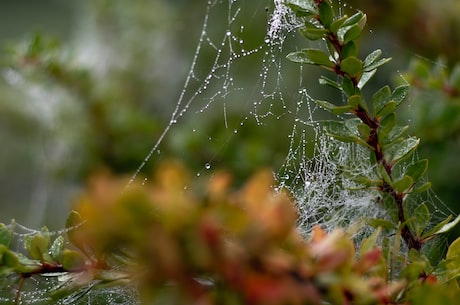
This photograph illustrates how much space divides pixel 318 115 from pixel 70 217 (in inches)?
40.3

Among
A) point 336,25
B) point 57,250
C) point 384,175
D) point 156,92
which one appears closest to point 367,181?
point 384,175

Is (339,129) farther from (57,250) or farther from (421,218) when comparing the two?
(57,250)

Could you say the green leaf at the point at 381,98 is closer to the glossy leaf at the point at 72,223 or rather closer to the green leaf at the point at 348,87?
the green leaf at the point at 348,87

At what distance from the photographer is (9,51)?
1.14 metres

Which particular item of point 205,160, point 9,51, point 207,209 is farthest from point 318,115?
point 207,209

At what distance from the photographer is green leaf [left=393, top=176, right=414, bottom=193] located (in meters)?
0.48

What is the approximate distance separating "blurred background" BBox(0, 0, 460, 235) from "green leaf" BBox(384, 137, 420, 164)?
0.36 metres

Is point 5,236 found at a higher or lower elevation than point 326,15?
lower

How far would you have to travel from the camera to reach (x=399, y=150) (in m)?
0.51

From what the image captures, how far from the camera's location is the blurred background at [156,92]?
1115mm

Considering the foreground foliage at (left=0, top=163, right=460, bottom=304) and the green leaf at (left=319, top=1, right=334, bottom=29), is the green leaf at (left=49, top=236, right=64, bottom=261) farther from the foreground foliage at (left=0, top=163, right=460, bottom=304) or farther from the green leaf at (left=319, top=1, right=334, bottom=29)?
the green leaf at (left=319, top=1, right=334, bottom=29)

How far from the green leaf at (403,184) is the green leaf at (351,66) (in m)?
0.09

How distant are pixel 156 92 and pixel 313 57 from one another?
1.30 metres

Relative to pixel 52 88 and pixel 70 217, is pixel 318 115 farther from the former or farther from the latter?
pixel 70 217
